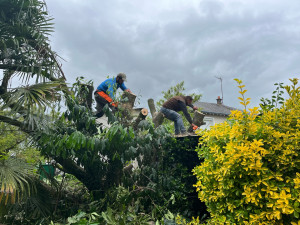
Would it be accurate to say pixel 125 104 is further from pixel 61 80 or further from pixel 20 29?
pixel 20 29

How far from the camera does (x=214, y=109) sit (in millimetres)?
25250

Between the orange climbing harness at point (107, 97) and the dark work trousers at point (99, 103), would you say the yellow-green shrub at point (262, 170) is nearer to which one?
the orange climbing harness at point (107, 97)

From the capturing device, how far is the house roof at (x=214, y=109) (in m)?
23.4

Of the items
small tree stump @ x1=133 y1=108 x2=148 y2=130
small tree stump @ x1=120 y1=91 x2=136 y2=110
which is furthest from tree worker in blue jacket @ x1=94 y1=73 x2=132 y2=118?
small tree stump @ x1=133 y1=108 x2=148 y2=130

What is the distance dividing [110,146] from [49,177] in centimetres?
146

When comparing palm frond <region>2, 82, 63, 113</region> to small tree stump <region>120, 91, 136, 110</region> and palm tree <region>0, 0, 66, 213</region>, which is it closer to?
palm tree <region>0, 0, 66, 213</region>

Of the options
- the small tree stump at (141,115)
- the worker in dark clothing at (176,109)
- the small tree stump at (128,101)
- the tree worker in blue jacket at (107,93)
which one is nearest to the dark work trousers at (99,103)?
the tree worker in blue jacket at (107,93)

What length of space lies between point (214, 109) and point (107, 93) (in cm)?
2099

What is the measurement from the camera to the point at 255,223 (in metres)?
2.75

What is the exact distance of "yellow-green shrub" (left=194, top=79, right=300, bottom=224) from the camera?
2.68 meters

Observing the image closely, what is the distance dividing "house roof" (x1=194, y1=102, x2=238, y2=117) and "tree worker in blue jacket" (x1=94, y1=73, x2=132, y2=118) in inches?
621

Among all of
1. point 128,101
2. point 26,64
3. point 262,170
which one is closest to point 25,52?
point 26,64

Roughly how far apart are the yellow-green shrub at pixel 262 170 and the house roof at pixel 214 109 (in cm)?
1842

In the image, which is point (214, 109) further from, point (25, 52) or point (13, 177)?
point (13, 177)
